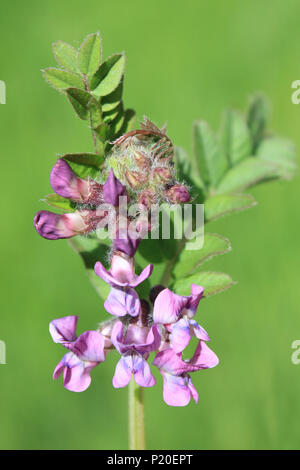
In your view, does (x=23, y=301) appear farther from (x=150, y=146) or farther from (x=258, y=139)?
(x=150, y=146)

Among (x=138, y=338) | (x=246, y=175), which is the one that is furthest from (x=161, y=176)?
(x=246, y=175)

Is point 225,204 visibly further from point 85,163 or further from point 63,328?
point 63,328

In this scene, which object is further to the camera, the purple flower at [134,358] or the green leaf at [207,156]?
the green leaf at [207,156]

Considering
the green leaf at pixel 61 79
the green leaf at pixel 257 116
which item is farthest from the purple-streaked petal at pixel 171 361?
the green leaf at pixel 257 116

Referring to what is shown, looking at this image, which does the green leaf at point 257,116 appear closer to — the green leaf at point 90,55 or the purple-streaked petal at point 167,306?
the green leaf at point 90,55

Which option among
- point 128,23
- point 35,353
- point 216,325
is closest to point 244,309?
point 216,325

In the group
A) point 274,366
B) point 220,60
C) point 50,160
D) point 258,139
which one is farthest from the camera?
point 220,60

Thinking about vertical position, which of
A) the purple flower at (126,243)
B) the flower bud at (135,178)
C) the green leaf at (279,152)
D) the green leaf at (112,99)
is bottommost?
the purple flower at (126,243)
